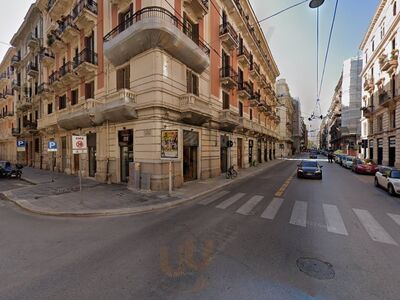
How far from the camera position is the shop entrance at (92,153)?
14837 mm

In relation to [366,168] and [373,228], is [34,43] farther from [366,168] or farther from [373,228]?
[366,168]

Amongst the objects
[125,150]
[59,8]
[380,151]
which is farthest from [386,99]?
[59,8]

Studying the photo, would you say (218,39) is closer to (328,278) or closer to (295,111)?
(328,278)

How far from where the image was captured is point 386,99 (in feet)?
78.4

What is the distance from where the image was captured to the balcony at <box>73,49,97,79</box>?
13.6 meters

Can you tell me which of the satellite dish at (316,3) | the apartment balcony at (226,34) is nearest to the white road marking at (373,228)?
the satellite dish at (316,3)

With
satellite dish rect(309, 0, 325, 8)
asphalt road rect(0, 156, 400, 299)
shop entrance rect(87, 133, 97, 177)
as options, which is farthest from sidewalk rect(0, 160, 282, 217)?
satellite dish rect(309, 0, 325, 8)

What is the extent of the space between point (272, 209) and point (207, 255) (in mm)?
4009

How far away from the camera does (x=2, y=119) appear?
109 ft

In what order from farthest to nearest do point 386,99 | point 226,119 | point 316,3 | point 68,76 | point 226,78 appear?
point 386,99
point 226,78
point 68,76
point 226,119
point 316,3

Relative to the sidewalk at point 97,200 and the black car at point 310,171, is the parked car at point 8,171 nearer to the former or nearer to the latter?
the sidewalk at point 97,200

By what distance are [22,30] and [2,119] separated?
54.7ft

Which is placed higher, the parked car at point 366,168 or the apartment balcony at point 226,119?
the apartment balcony at point 226,119

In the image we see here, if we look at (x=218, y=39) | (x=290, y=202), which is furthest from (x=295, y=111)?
(x=290, y=202)
